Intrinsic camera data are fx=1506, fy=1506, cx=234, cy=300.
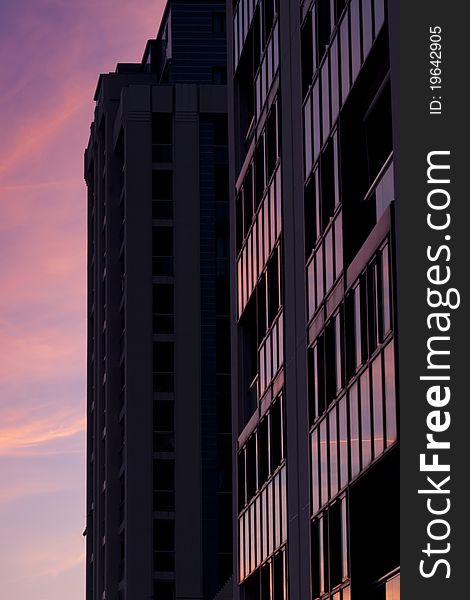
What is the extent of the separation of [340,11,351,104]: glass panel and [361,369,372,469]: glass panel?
8.05 meters

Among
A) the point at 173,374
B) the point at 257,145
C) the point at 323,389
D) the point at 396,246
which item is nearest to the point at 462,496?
the point at 396,246

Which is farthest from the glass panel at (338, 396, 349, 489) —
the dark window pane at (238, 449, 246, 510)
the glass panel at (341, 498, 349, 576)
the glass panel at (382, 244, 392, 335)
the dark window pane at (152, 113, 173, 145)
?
the dark window pane at (152, 113, 173, 145)

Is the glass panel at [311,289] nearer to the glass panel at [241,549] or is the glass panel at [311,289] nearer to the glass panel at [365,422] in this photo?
the glass panel at [365,422]

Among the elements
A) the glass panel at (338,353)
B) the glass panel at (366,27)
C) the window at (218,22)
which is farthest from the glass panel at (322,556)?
the window at (218,22)

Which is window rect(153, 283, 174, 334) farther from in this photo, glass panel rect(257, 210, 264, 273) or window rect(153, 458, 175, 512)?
glass panel rect(257, 210, 264, 273)

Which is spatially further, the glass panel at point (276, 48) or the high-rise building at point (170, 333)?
the high-rise building at point (170, 333)

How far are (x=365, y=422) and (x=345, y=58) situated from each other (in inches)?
390

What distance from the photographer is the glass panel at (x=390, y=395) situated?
31.7 m

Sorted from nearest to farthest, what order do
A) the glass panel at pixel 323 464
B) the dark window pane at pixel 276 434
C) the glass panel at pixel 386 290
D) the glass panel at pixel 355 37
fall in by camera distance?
1. the glass panel at pixel 386 290
2. the glass panel at pixel 355 37
3. the glass panel at pixel 323 464
4. the dark window pane at pixel 276 434

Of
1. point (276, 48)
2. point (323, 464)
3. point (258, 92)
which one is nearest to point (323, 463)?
point (323, 464)

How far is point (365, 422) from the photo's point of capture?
35125mm

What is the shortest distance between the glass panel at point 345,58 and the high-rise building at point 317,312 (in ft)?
0.18

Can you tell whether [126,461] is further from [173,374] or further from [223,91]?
[223,91]

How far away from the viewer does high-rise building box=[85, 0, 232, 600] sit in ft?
335
